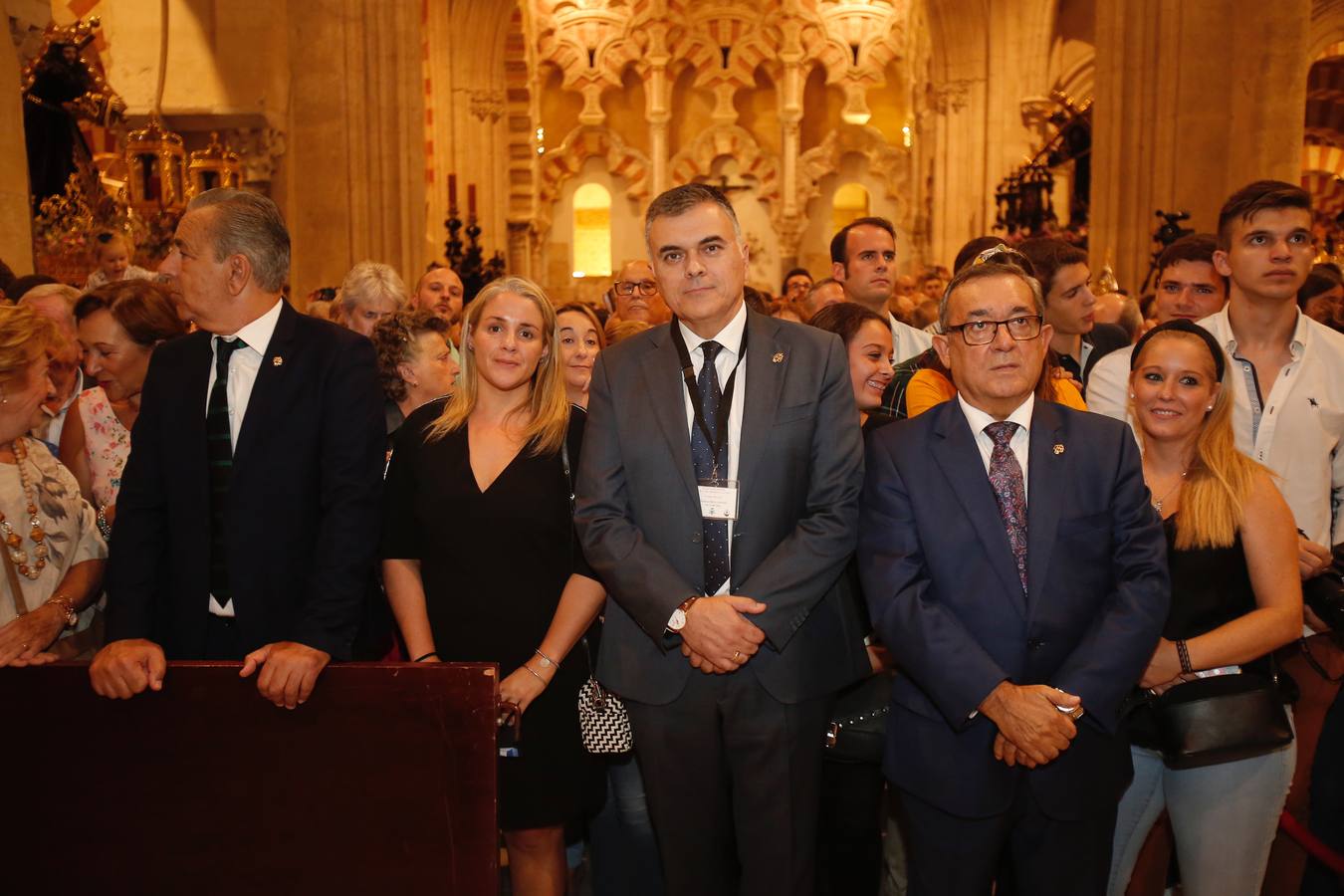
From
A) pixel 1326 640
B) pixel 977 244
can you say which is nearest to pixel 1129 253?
pixel 977 244

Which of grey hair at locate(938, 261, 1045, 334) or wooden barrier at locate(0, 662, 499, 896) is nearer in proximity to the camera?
wooden barrier at locate(0, 662, 499, 896)

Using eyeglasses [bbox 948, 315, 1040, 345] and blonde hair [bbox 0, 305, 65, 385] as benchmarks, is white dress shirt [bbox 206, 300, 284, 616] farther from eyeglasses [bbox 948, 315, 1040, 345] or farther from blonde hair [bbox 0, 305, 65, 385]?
eyeglasses [bbox 948, 315, 1040, 345]

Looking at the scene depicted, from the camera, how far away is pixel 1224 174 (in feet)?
31.8

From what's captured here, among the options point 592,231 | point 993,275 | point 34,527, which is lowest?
point 34,527

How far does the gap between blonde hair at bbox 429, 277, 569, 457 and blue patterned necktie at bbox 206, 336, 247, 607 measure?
54cm

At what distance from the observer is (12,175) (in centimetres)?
616

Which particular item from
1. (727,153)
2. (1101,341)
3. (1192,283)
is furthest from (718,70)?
(1192,283)

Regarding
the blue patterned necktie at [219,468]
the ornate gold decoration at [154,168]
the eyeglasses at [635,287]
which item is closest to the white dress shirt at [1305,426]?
the blue patterned necktie at [219,468]

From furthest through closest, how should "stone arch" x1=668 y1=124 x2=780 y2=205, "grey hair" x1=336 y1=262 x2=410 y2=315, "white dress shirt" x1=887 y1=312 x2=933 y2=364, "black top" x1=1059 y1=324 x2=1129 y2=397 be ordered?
"stone arch" x1=668 y1=124 x2=780 y2=205
"grey hair" x1=336 y1=262 x2=410 y2=315
"white dress shirt" x1=887 y1=312 x2=933 y2=364
"black top" x1=1059 y1=324 x2=1129 y2=397

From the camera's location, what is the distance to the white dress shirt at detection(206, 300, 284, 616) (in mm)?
2928

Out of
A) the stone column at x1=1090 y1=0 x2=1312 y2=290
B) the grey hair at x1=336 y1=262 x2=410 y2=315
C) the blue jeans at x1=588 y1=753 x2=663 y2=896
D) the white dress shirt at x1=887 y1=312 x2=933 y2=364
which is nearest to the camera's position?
the blue jeans at x1=588 y1=753 x2=663 y2=896

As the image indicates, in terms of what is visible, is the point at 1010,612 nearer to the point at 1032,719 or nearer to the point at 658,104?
the point at 1032,719

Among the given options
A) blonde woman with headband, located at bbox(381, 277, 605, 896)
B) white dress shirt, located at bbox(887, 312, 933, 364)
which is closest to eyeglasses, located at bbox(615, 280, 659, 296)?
white dress shirt, located at bbox(887, 312, 933, 364)

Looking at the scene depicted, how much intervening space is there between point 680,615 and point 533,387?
3.02 ft
